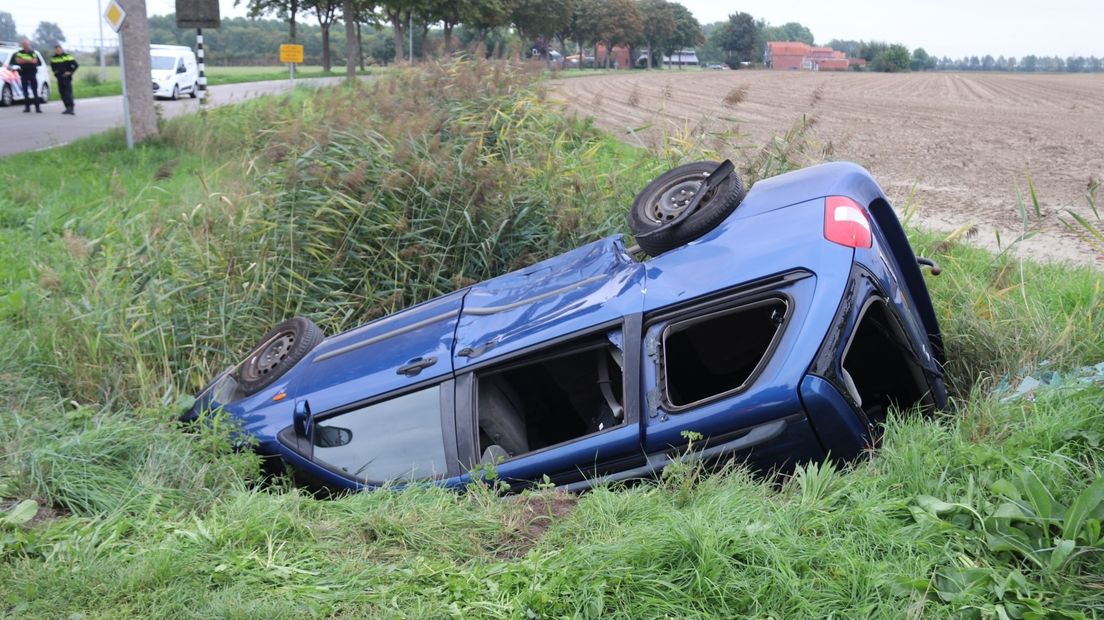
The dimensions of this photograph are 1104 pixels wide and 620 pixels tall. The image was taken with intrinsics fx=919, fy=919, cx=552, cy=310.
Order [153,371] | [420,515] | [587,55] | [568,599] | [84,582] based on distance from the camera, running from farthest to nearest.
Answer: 1. [587,55]
2. [153,371]
3. [420,515]
4. [84,582]
5. [568,599]

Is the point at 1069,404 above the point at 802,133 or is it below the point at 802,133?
below

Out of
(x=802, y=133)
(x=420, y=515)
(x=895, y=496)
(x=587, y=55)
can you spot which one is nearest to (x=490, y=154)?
(x=802, y=133)

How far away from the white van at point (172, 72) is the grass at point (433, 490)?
989 inches

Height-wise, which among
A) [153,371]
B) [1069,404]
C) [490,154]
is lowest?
[153,371]

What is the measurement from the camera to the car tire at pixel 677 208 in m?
4.48

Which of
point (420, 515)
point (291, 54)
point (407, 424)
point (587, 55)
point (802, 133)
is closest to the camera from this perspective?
point (420, 515)

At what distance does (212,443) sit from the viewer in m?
4.39

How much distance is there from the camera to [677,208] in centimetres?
505

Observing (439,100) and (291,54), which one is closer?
(439,100)

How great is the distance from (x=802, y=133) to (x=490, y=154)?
8.19ft

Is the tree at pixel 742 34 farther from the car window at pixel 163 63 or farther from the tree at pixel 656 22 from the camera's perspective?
the car window at pixel 163 63

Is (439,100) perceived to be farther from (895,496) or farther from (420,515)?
(895,496)

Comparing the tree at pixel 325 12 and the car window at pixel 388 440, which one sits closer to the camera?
the car window at pixel 388 440

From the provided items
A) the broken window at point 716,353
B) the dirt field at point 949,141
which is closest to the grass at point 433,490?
the broken window at point 716,353
